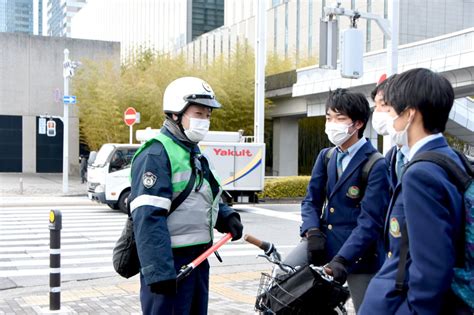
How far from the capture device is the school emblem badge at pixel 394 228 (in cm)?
229

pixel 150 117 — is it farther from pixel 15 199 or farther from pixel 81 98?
pixel 15 199

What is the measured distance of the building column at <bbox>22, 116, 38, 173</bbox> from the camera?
1425 inches

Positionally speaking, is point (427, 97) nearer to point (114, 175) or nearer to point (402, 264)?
point (402, 264)

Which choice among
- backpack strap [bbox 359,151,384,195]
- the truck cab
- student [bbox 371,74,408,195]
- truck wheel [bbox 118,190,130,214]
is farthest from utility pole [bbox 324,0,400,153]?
student [bbox 371,74,408,195]

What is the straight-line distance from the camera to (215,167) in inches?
669

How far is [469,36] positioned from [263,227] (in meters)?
10.1

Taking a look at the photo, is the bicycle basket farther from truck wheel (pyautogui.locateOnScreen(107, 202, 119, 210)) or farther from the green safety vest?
truck wheel (pyautogui.locateOnScreen(107, 202, 119, 210))

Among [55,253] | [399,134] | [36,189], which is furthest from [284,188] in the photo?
[399,134]

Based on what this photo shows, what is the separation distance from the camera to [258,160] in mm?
17469

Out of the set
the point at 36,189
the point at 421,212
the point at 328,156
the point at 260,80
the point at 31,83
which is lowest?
the point at 36,189

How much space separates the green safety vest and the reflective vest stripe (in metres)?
0.13

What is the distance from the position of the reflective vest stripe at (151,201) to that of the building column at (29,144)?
34.9 metres

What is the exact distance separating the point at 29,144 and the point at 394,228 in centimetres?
3661

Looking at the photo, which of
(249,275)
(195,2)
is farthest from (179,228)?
(195,2)
